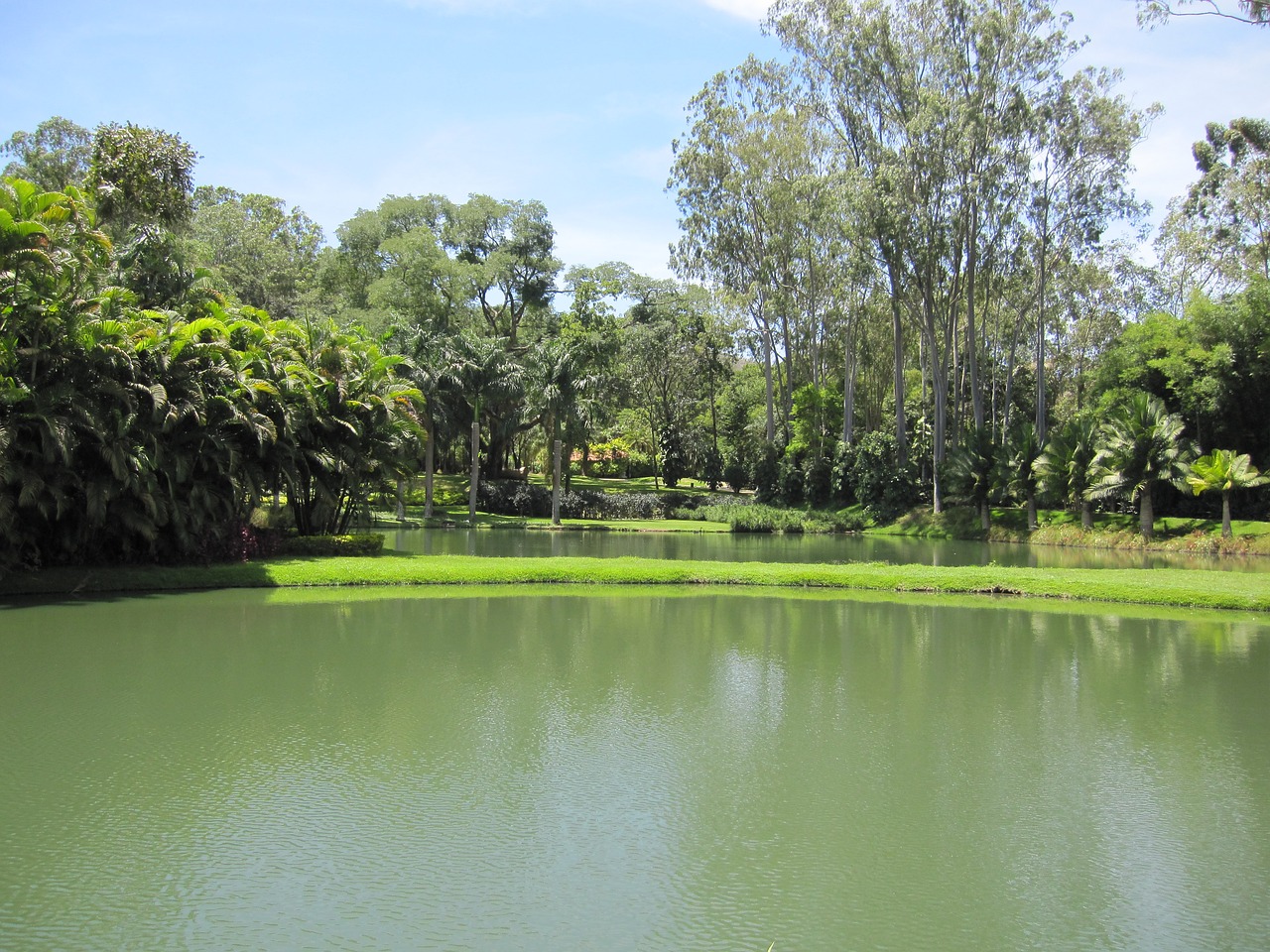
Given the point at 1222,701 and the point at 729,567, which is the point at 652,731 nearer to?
the point at 1222,701

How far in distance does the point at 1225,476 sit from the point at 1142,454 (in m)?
2.64

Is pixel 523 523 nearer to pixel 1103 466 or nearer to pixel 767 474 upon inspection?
pixel 767 474

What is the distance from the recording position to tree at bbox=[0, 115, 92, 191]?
42031 mm

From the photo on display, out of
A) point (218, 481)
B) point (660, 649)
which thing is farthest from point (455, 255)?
point (660, 649)

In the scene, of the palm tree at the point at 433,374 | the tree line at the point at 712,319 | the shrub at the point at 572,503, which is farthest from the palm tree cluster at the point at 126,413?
the shrub at the point at 572,503

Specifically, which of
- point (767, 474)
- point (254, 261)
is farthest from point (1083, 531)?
point (254, 261)

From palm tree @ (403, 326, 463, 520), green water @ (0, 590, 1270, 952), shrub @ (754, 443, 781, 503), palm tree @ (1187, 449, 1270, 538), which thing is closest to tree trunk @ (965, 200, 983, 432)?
palm tree @ (1187, 449, 1270, 538)

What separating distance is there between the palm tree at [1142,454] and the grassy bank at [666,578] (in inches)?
442

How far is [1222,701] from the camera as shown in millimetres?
11852

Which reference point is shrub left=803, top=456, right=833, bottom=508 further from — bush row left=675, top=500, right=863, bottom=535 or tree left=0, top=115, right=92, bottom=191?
tree left=0, top=115, right=92, bottom=191

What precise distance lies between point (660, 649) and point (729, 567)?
9222 mm

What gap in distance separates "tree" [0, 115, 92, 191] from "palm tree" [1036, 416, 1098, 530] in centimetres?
4240

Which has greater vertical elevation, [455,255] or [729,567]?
[455,255]

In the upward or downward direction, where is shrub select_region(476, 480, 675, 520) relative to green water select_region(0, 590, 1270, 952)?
upward
